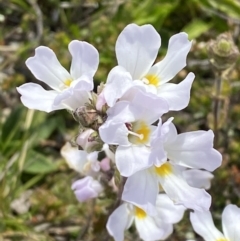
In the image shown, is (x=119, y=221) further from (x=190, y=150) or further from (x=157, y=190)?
(x=190, y=150)

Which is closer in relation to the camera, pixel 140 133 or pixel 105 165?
pixel 140 133

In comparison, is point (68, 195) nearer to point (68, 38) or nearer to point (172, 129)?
point (68, 38)

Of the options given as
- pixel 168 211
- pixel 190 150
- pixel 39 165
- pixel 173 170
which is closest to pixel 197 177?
pixel 168 211

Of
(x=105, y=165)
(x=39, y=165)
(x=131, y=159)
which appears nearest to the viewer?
(x=131, y=159)

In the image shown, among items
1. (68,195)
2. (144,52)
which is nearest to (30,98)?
(144,52)

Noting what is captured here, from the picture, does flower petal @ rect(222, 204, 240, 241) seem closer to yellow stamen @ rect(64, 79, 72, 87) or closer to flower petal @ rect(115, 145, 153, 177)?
flower petal @ rect(115, 145, 153, 177)

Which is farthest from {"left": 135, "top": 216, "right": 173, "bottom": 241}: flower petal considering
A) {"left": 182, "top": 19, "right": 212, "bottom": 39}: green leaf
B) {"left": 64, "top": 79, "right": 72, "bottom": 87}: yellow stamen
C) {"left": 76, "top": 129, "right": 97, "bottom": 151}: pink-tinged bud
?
{"left": 182, "top": 19, "right": 212, "bottom": 39}: green leaf

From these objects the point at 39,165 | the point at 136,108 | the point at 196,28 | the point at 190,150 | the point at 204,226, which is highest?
the point at 136,108

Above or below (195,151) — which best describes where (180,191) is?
below
